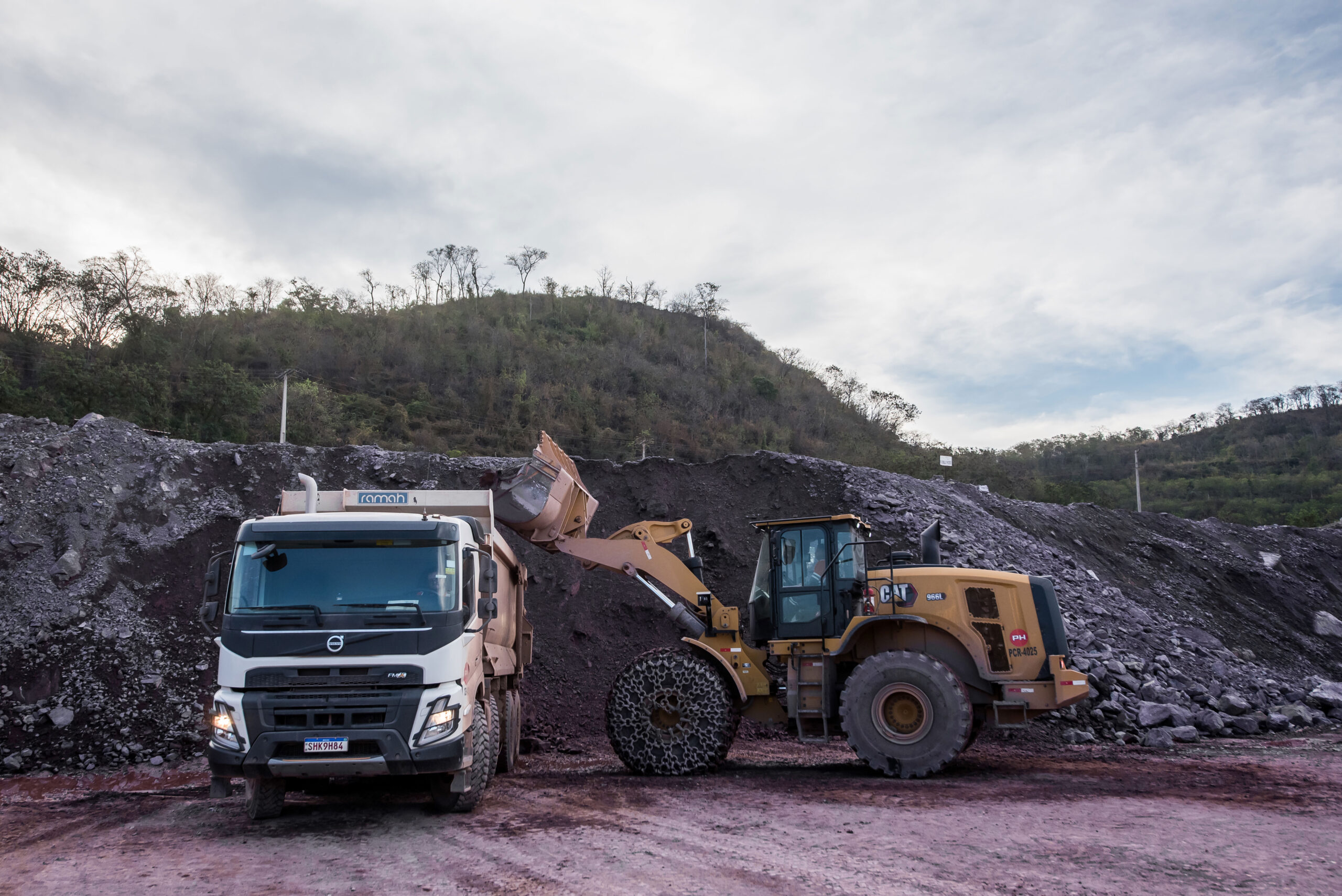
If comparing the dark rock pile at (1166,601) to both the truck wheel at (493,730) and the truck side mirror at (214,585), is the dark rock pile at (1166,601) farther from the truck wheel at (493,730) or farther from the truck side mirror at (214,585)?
the truck side mirror at (214,585)

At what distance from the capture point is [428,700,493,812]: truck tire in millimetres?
8086

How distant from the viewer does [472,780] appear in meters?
8.14

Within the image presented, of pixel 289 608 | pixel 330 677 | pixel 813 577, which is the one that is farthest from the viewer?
pixel 813 577

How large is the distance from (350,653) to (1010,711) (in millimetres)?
7224

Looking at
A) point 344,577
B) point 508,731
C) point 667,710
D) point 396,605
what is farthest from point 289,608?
point 667,710

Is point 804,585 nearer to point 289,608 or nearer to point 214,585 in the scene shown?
point 289,608

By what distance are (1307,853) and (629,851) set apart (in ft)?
16.6

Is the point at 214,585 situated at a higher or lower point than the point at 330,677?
higher

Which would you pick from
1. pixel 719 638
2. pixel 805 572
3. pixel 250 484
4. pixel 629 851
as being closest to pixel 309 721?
pixel 629 851

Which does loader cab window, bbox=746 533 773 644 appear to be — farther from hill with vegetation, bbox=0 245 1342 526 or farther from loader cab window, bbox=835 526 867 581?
hill with vegetation, bbox=0 245 1342 526

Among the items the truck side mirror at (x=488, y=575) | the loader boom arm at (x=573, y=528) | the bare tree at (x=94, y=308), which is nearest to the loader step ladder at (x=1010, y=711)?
the loader boom arm at (x=573, y=528)

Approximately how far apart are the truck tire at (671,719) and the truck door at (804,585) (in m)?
1.18

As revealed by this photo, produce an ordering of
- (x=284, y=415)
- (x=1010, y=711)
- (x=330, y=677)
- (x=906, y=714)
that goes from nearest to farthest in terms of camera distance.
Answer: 1. (x=330, y=677)
2. (x=906, y=714)
3. (x=1010, y=711)
4. (x=284, y=415)

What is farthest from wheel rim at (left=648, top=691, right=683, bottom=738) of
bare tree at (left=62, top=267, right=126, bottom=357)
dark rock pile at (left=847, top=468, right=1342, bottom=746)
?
bare tree at (left=62, top=267, right=126, bottom=357)
